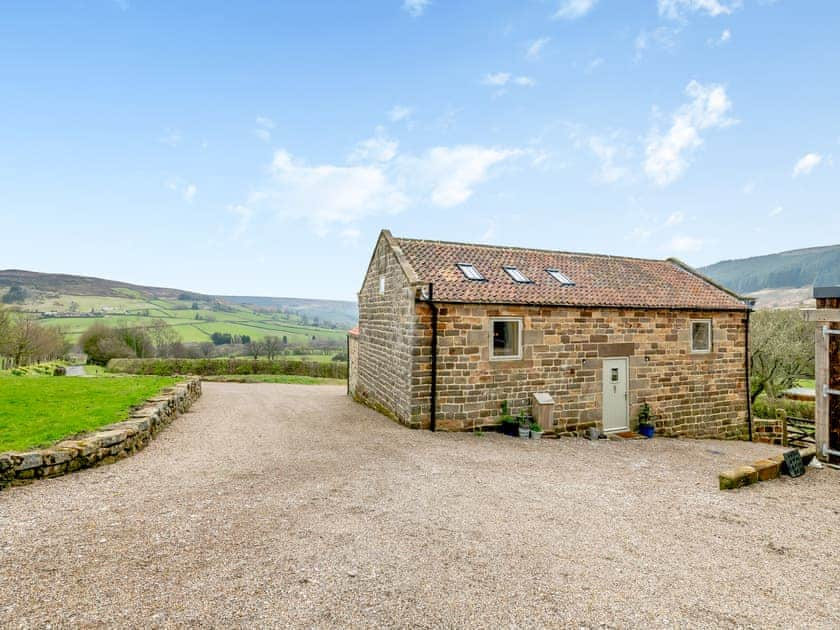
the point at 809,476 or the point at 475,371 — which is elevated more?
the point at 475,371

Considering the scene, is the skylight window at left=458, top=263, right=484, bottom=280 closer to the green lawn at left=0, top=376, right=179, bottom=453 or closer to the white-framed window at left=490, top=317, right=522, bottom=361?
the white-framed window at left=490, top=317, right=522, bottom=361

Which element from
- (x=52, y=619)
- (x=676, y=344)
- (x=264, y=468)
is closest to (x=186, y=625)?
(x=52, y=619)

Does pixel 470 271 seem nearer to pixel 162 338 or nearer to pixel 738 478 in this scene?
pixel 738 478

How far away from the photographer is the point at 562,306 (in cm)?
1326

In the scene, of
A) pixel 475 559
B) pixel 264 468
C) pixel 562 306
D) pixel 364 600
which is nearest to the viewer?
pixel 364 600

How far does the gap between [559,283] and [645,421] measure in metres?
5.47

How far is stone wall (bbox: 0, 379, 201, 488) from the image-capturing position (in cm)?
655

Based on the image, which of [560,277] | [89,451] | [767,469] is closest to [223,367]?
[89,451]

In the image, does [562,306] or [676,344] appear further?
[676,344]

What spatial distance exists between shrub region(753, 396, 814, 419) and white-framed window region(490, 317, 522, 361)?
22.3m

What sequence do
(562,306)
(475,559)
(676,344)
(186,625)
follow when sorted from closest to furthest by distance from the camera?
(186,625)
(475,559)
(562,306)
(676,344)

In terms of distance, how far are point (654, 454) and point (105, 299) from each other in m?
91.9

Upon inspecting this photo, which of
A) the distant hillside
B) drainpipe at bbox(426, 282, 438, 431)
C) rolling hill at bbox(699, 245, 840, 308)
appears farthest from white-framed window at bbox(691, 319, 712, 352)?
the distant hillside

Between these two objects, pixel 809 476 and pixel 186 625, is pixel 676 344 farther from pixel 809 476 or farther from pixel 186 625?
pixel 186 625
